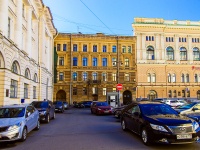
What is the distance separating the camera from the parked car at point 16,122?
9023 mm

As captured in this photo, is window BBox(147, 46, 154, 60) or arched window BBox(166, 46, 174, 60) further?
arched window BBox(166, 46, 174, 60)

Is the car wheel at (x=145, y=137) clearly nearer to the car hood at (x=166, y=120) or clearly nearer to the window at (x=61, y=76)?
the car hood at (x=166, y=120)

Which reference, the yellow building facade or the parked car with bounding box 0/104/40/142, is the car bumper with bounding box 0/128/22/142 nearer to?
the parked car with bounding box 0/104/40/142

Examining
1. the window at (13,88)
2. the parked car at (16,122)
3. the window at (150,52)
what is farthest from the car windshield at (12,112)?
the window at (150,52)

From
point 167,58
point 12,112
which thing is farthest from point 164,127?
point 167,58

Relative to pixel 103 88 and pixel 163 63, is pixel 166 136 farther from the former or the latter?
pixel 163 63

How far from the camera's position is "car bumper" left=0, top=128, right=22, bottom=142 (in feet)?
29.0

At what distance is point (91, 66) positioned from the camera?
51.3 m

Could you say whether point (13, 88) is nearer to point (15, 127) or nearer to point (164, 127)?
point (15, 127)

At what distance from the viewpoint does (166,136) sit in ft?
26.3

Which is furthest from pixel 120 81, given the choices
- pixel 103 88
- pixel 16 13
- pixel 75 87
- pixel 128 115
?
pixel 128 115

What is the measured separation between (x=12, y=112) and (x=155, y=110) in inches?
265

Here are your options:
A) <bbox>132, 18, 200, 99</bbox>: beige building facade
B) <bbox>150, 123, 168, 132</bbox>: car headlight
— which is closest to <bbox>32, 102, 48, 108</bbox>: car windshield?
<bbox>150, 123, 168, 132</bbox>: car headlight

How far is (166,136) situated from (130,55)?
4537 cm
